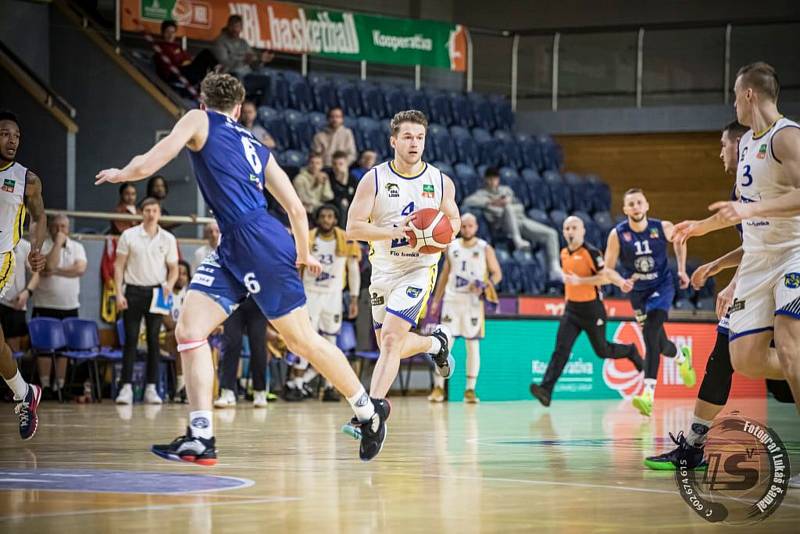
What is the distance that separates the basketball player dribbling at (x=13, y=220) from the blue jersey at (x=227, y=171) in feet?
8.35

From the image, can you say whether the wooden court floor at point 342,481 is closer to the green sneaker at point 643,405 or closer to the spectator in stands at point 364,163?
the green sneaker at point 643,405

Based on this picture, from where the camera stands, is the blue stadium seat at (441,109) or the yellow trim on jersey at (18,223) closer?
the yellow trim on jersey at (18,223)

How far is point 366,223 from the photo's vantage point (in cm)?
843

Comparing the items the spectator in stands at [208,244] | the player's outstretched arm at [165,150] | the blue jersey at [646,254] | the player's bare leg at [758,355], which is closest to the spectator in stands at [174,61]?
the spectator in stands at [208,244]

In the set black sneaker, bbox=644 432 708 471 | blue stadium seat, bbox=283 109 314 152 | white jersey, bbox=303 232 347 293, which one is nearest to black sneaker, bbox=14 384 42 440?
black sneaker, bbox=644 432 708 471


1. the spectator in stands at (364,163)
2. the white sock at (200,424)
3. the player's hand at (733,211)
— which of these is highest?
the spectator in stands at (364,163)

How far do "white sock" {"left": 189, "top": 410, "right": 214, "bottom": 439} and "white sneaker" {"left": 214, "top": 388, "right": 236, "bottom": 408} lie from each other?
691 centimetres

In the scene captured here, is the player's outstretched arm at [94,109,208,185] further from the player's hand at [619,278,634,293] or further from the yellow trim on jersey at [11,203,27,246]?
the player's hand at [619,278,634,293]

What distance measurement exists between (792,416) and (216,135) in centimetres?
848

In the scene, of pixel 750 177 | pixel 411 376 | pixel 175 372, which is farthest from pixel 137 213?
pixel 750 177

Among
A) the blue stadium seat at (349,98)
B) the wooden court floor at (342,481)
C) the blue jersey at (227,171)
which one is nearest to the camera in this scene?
the wooden court floor at (342,481)

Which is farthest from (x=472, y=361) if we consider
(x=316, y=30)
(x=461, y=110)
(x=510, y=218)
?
(x=461, y=110)

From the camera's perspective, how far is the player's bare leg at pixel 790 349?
6078 millimetres

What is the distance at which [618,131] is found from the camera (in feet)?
74.4
